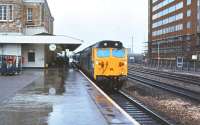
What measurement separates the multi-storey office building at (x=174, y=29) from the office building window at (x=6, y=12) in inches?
1685

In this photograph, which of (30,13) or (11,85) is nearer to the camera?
(11,85)

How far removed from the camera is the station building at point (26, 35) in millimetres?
49000

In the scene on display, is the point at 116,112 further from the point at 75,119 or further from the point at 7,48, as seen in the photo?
the point at 7,48

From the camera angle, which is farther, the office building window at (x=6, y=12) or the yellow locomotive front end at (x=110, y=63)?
the office building window at (x=6, y=12)

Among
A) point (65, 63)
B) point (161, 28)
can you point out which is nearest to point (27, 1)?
point (65, 63)

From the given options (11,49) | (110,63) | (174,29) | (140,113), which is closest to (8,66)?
(11,49)

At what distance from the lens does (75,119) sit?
12.1 meters

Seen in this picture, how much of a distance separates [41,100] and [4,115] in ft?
13.9

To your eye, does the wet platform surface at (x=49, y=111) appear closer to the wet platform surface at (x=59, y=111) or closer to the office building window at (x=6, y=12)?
the wet platform surface at (x=59, y=111)

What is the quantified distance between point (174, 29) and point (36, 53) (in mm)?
73819

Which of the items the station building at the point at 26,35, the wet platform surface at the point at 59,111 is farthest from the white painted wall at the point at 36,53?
the wet platform surface at the point at 59,111

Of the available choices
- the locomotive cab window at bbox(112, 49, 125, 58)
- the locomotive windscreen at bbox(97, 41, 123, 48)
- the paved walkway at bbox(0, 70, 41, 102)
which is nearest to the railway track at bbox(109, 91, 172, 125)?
the locomotive cab window at bbox(112, 49, 125, 58)

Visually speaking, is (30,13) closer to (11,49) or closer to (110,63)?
(11,49)

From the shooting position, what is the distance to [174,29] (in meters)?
121
